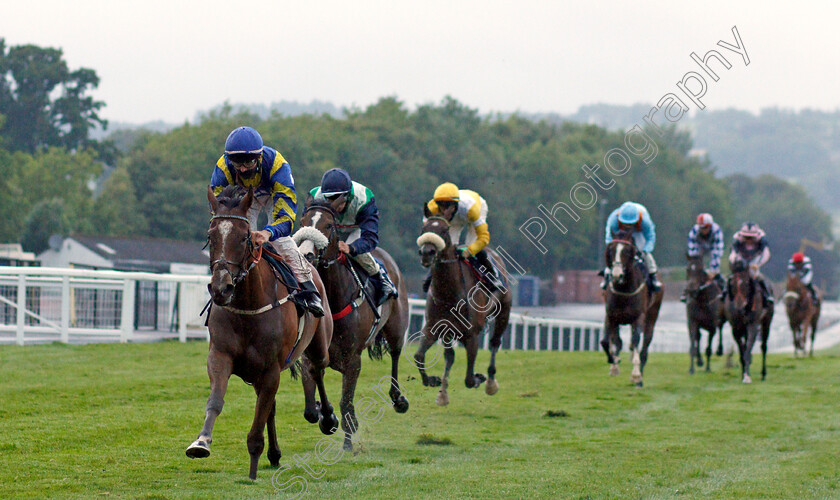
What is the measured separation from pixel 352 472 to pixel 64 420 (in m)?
3.07

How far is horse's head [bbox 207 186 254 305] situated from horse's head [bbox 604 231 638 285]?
8.23 m

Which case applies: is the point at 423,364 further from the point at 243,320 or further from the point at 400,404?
the point at 243,320

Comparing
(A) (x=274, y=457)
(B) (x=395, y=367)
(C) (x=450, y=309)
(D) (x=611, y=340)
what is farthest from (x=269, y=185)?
(D) (x=611, y=340)

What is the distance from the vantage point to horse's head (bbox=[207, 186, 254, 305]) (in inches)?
237

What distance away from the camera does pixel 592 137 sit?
87.9 m

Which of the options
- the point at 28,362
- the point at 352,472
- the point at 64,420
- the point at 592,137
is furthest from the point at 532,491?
the point at 592,137

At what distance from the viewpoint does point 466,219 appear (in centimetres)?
1142

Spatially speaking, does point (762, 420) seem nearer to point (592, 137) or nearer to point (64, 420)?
point (64, 420)

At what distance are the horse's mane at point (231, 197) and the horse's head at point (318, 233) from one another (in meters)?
1.36

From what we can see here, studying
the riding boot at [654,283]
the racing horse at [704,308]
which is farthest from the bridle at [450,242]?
the racing horse at [704,308]

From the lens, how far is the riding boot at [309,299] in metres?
7.15

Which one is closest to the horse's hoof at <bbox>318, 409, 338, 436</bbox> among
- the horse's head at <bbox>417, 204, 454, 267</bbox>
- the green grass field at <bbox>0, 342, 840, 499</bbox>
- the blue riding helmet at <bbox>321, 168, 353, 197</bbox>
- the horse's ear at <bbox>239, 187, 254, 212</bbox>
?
the green grass field at <bbox>0, 342, 840, 499</bbox>

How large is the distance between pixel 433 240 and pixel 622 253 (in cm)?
422

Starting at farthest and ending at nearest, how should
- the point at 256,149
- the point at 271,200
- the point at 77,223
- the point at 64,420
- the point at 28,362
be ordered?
the point at 77,223 → the point at 28,362 → the point at 64,420 → the point at 271,200 → the point at 256,149
